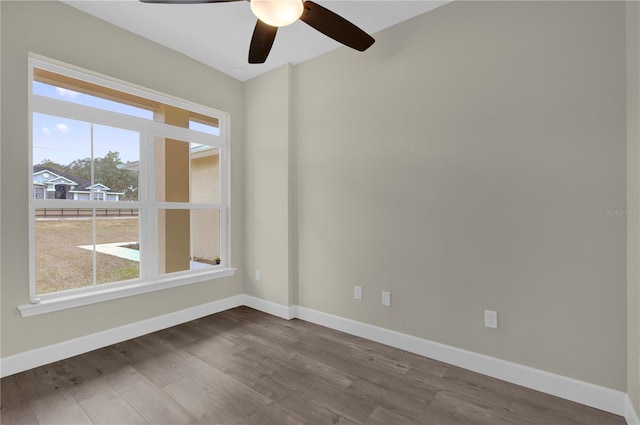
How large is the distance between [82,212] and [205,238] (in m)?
1.18

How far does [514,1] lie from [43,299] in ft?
13.4

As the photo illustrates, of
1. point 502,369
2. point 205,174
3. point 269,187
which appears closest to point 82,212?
point 205,174

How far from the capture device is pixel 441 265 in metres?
2.31

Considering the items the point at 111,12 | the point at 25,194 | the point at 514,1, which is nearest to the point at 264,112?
the point at 111,12

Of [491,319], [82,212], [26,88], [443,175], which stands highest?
[26,88]

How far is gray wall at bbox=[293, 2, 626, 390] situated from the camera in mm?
1758

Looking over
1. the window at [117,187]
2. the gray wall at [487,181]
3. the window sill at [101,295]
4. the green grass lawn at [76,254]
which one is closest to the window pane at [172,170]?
the window at [117,187]

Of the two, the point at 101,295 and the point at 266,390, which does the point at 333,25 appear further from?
the point at 101,295

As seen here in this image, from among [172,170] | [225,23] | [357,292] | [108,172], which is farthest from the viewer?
[172,170]

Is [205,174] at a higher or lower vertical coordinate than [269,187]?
higher

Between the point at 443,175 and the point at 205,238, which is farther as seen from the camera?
the point at 205,238

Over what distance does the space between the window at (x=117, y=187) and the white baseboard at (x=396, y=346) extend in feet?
1.20

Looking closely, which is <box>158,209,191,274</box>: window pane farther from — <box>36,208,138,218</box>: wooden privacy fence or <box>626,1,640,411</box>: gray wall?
<box>626,1,640,411</box>: gray wall

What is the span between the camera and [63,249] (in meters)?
2.39
